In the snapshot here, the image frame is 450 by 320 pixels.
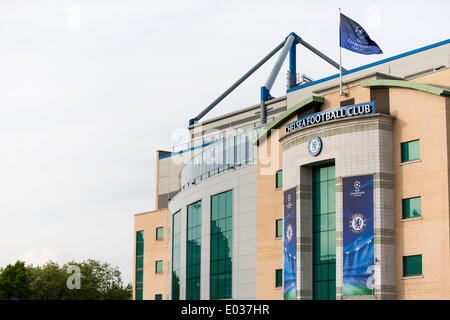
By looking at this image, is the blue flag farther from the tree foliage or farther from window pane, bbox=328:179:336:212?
the tree foliage

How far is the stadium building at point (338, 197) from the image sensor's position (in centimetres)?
4622

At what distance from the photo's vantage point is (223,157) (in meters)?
66.5

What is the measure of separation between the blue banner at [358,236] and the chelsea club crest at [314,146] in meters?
3.38

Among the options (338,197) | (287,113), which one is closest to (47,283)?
(287,113)

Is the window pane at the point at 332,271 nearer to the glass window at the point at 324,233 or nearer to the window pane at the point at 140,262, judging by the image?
the glass window at the point at 324,233

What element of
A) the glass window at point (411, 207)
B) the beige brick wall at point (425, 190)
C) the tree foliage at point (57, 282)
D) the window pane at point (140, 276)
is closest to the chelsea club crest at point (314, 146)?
the beige brick wall at point (425, 190)

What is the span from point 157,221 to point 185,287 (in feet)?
74.9

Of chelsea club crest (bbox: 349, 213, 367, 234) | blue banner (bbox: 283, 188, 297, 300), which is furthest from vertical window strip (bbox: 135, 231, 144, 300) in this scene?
chelsea club crest (bbox: 349, 213, 367, 234)

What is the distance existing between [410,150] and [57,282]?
295ft

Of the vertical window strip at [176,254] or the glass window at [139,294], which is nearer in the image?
the vertical window strip at [176,254]

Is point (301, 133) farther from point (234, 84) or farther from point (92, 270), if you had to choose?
point (92, 270)

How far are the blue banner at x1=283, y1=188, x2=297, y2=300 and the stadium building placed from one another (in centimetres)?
8

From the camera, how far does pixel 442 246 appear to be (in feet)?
147

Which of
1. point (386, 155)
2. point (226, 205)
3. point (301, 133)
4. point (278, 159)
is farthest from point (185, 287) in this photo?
point (386, 155)
